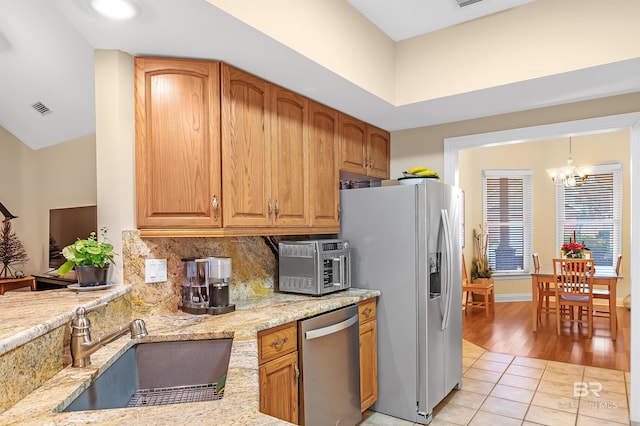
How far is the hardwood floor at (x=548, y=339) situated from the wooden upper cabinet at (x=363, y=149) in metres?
2.43

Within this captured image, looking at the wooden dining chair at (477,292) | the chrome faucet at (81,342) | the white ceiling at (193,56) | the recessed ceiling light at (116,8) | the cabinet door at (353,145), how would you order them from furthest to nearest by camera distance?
the wooden dining chair at (477,292) < the cabinet door at (353,145) < the white ceiling at (193,56) < the recessed ceiling light at (116,8) < the chrome faucet at (81,342)

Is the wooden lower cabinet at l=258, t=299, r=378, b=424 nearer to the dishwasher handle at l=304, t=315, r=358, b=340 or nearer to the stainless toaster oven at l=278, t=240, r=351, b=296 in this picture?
the dishwasher handle at l=304, t=315, r=358, b=340

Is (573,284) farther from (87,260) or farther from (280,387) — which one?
(87,260)

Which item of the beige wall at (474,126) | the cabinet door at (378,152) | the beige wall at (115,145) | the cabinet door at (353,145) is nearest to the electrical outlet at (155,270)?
the beige wall at (115,145)

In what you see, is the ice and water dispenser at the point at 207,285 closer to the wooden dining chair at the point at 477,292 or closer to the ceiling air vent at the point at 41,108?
the ceiling air vent at the point at 41,108

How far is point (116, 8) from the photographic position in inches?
63.7

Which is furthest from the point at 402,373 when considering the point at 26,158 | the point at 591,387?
the point at 26,158

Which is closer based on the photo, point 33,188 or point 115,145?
point 115,145

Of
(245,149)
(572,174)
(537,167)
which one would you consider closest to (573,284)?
(572,174)

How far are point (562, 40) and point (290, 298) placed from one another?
2.27 m

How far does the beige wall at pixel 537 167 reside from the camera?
6.43 meters

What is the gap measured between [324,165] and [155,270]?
1364 millimetres

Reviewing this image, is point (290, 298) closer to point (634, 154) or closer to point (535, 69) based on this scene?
point (535, 69)

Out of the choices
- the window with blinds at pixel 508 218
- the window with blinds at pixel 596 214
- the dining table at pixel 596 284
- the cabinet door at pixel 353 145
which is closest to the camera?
the cabinet door at pixel 353 145
